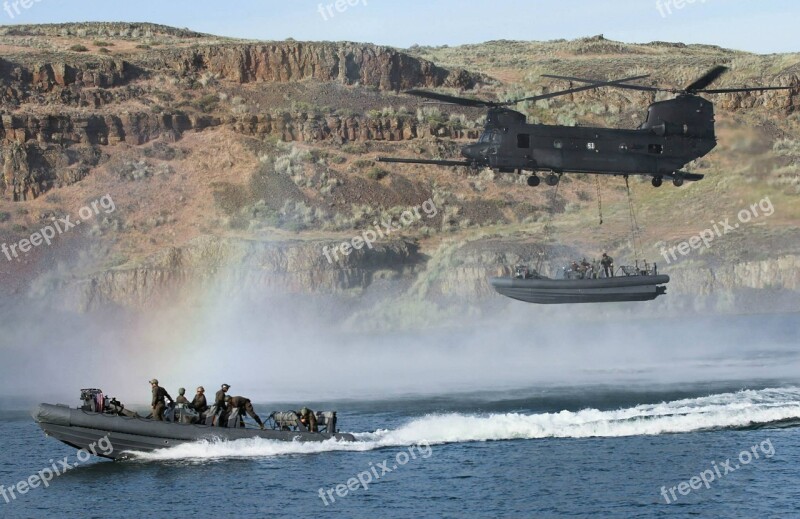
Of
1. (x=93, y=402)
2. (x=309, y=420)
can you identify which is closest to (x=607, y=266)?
(x=309, y=420)

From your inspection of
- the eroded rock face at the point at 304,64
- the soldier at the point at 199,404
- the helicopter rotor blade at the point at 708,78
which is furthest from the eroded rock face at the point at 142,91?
the helicopter rotor blade at the point at 708,78

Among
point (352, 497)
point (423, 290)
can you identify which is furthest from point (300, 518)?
point (423, 290)

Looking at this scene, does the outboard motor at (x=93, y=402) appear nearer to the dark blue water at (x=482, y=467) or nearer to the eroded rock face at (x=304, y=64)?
the dark blue water at (x=482, y=467)

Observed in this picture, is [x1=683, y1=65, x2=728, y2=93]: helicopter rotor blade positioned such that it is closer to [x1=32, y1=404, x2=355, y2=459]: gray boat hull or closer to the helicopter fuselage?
the helicopter fuselage

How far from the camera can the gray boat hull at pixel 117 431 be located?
60719 millimetres

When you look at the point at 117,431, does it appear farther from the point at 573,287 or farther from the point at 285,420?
the point at 573,287

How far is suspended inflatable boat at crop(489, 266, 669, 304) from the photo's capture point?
7356 centimetres

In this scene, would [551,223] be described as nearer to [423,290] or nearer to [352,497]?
[423,290]

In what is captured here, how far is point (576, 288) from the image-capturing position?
73.8m

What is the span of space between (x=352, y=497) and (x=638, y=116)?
299 feet

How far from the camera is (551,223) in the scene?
123 meters

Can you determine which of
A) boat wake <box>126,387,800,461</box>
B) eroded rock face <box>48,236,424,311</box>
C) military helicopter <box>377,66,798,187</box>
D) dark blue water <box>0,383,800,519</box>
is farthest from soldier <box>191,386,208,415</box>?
eroded rock face <box>48,236,424,311</box>

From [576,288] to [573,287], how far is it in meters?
0.15

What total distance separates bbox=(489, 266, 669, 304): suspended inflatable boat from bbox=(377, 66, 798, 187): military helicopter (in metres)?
4.52
